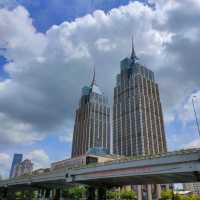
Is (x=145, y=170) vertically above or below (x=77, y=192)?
above

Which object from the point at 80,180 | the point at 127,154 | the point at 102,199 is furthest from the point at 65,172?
the point at 127,154

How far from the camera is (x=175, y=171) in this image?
3538 cm

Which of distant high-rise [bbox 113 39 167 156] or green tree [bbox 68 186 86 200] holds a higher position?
distant high-rise [bbox 113 39 167 156]

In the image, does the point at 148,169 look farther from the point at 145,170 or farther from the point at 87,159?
the point at 87,159

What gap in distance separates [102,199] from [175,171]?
101 feet

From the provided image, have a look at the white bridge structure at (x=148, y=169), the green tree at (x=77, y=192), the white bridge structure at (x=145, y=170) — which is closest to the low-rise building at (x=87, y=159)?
the green tree at (x=77, y=192)

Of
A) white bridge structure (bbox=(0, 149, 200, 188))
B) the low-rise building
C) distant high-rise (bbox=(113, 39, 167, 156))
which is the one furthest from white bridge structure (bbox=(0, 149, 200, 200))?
distant high-rise (bbox=(113, 39, 167, 156))

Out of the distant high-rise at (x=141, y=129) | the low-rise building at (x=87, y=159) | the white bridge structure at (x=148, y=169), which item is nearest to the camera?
the white bridge structure at (x=148, y=169)

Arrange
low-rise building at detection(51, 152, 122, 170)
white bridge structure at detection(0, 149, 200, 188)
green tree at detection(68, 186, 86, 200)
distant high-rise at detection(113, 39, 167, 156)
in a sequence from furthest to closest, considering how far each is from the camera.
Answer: distant high-rise at detection(113, 39, 167, 156) < low-rise building at detection(51, 152, 122, 170) < green tree at detection(68, 186, 86, 200) < white bridge structure at detection(0, 149, 200, 188)

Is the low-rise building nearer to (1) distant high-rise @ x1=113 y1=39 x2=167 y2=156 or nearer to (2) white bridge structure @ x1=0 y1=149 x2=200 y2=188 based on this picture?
(1) distant high-rise @ x1=113 y1=39 x2=167 y2=156

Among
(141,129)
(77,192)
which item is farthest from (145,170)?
(141,129)

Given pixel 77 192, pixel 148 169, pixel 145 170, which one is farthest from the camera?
pixel 77 192

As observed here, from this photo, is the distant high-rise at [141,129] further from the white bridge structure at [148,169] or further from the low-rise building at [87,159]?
the white bridge structure at [148,169]

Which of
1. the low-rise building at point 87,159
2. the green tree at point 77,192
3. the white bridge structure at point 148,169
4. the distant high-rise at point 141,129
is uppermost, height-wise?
the distant high-rise at point 141,129
